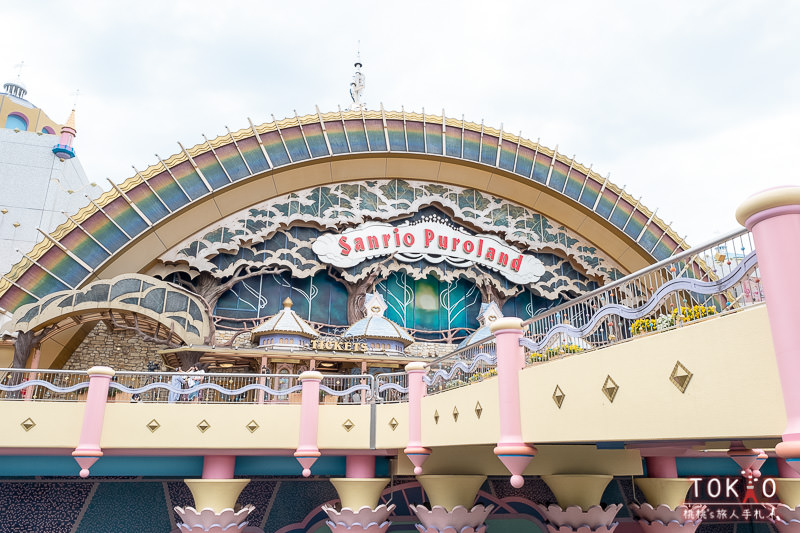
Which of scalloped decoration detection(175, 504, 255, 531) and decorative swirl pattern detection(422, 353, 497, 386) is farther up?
decorative swirl pattern detection(422, 353, 497, 386)

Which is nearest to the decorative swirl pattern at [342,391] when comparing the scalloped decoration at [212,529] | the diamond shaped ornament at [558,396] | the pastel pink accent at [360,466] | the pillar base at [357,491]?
the pastel pink accent at [360,466]

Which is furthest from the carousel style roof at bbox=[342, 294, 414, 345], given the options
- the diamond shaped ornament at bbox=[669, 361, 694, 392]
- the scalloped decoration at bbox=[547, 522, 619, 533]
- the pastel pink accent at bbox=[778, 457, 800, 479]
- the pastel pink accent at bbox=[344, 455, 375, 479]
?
the diamond shaped ornament at bbox=[669, 361, 694, 392]

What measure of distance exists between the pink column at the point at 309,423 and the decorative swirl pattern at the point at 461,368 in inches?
102

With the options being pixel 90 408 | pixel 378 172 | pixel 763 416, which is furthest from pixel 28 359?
pixel 763 416

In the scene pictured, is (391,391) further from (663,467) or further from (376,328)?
(663,467)

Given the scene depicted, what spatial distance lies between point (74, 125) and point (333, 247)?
1597cm

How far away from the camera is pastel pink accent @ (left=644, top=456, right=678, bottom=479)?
46.8 ft

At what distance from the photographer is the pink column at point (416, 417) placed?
11348mm

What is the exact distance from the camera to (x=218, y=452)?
12.6 meters

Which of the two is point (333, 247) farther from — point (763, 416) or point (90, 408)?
point (763, 416)

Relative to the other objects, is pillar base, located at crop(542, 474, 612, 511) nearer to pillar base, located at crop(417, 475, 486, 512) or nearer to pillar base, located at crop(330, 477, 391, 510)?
pillar base, located at crop(417, 475, 486, 512)

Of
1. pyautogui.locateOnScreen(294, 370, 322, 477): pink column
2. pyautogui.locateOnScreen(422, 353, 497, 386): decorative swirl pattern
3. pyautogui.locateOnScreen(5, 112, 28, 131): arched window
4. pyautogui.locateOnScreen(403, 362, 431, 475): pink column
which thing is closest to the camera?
pyautogui.locateOnScreen(422, 353, 497, 386): decorative swirl pattern

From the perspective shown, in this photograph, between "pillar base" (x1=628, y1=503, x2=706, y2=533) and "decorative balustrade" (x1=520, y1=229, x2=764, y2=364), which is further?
"pillar base" (x1=628, y1=503, x2=706, y2=533)

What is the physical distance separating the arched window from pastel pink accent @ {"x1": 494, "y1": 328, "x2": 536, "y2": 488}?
34.7m
